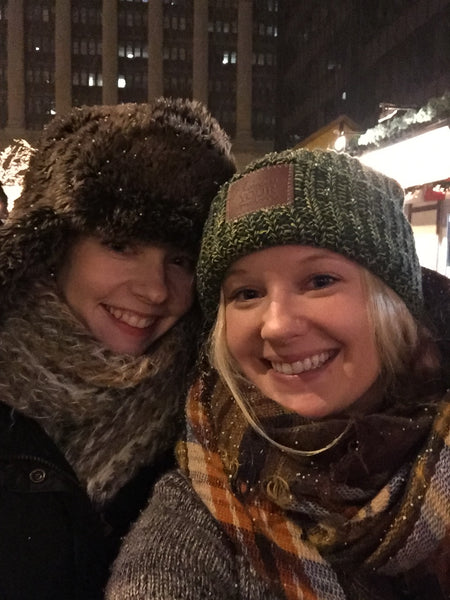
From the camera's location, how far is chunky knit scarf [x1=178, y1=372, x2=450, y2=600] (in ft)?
3.52

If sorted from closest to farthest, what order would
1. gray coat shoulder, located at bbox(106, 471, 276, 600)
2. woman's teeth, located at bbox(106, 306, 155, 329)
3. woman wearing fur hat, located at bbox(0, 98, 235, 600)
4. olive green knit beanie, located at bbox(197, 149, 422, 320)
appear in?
gray coat shoulder, located at bbox(106, 471, 276, 600) < olive green knit beanie, located at bbox(197, 149, 422, 320) < woman wearing fur hat, located at bbox(0, 98, 235, 600) < woman's teeth, located at bbox(106, 306, 155, 329)

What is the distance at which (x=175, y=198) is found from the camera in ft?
4.51

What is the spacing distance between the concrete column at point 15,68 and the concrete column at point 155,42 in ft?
27.8

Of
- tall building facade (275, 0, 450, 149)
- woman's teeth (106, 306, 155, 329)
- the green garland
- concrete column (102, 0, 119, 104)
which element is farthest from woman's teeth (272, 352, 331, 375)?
concrete column (102, 0, 119, 104)

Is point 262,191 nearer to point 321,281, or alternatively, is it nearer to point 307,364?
point 321,281

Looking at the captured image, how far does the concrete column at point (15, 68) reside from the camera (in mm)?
38406

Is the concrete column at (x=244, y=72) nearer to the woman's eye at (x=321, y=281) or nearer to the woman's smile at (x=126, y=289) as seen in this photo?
the woman's smile at (x=126, y=289)

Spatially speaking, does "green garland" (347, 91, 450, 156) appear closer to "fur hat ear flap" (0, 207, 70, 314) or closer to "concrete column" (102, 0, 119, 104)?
"fur hat ear flap" (0, 207, 70, 314)

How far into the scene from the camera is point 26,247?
1.35 metres

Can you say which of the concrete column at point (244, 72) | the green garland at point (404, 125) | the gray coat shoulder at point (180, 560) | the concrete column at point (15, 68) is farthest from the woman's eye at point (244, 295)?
the concrete column at point (15, 68)

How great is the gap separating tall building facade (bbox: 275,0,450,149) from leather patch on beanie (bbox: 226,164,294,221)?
5188mm

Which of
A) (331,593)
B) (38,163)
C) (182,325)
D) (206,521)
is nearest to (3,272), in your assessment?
(38,163)

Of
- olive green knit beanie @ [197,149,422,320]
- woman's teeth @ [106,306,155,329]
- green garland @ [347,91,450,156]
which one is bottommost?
woman's teeth @ [106,306,155,329]

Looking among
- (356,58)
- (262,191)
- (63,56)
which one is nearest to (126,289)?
(262,191)
